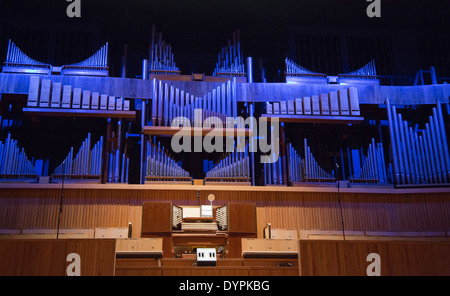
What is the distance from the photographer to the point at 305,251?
14.1ft

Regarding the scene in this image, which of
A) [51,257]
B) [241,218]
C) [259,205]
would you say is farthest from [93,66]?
[51,257]

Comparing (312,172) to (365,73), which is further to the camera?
(365,73)

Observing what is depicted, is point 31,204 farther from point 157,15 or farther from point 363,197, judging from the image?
point 363,197

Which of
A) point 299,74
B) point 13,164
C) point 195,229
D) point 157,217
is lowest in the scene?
point 195,229

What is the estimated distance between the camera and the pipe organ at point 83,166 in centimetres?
787

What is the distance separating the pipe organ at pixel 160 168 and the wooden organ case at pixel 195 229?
95 centimetres

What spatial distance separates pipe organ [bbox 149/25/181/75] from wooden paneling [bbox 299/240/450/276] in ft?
18.9

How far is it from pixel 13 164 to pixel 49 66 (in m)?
2.20

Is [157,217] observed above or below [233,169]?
below

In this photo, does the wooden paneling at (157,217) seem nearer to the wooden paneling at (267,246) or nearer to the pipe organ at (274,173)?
the wooden paneling at (267,246)

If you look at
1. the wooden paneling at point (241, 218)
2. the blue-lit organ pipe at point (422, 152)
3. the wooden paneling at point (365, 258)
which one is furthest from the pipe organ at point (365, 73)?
the wooden paneling at point (365, 258)

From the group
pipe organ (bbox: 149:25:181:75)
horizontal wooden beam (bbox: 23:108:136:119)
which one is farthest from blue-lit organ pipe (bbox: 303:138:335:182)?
horizontal wooden beam (bbox: 23:108:136:119)

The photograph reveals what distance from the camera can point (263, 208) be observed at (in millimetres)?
8000

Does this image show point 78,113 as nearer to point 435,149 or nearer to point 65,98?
point 65,98
